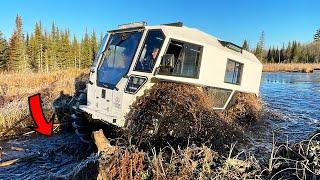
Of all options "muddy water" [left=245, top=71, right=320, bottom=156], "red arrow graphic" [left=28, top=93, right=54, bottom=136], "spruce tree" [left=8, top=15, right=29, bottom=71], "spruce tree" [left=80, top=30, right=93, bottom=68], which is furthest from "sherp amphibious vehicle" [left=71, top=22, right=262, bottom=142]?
"spruce tree" [left=80, top=30, right=93, bottom=68]

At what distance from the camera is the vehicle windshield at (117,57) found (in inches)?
390

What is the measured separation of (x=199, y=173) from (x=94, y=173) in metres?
1.74

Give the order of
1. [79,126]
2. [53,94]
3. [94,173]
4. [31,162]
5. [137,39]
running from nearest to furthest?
[94,173] < [31,162] < [137,39] < [79,126] < [53,94]

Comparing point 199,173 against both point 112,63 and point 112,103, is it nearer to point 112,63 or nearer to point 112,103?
point 112,103

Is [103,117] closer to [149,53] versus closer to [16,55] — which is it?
[149,53]

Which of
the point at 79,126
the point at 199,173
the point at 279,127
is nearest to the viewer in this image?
the point at 199,173

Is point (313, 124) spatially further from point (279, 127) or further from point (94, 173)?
point (94, 173)

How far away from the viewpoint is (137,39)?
1006cm

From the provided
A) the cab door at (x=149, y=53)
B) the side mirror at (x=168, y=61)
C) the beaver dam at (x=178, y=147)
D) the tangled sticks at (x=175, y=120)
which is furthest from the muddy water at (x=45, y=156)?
the side mirror at (x=168, y=61)

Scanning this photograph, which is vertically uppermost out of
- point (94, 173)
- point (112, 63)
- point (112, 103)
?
point (112, 63)

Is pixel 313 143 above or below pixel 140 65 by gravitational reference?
below

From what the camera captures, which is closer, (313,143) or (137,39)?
(313,143)

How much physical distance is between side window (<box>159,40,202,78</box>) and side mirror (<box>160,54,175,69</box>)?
0.17 m

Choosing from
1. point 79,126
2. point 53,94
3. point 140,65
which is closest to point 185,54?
point 140,65
